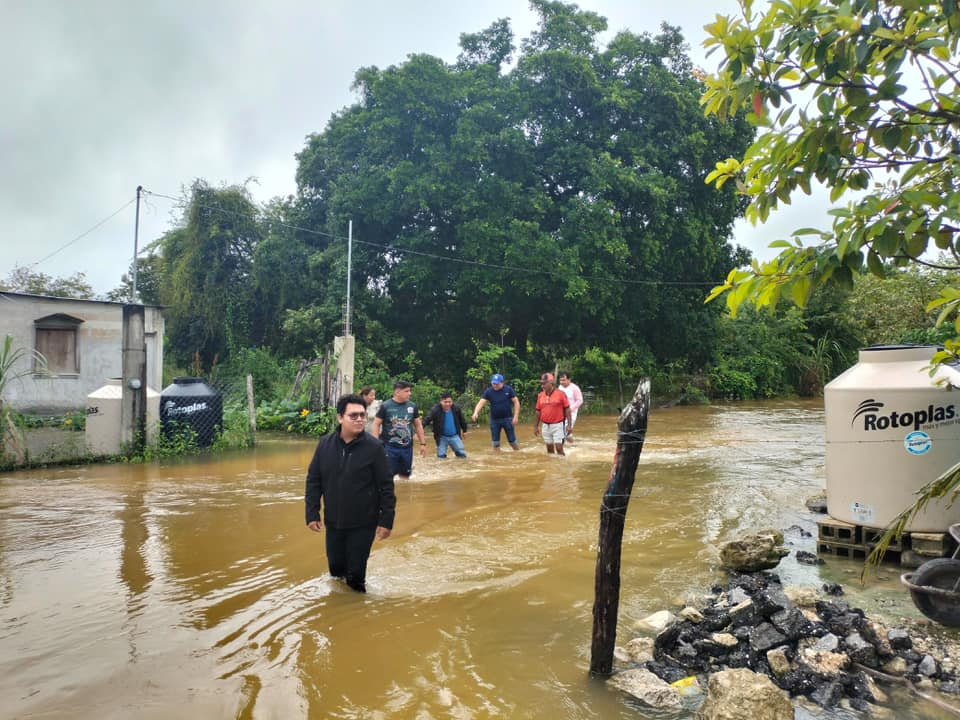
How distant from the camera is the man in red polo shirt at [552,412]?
1298 cm

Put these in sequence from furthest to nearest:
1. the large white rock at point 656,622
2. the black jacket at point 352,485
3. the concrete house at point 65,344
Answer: the concrete house at point 65,344 → the black jacket at point 352,485 → the large white rock at point 656,622

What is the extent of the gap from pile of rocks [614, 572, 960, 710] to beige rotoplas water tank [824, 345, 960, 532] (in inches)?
57.7

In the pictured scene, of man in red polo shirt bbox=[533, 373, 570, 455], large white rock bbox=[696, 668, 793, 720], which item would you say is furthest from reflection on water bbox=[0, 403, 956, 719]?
man in red polo shirt bbox=[533, 373, 570, 455]

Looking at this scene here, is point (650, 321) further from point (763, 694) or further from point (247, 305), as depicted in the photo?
point (763, 694)

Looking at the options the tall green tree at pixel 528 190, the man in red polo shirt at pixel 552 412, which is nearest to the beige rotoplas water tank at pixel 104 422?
the man in red polo shirt at pixel 552 412

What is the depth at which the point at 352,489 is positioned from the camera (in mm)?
5273

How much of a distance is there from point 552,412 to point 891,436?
24.9 feet

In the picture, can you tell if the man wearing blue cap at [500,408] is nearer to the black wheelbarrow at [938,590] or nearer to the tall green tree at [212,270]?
the black wheelbarrow at [938,590]

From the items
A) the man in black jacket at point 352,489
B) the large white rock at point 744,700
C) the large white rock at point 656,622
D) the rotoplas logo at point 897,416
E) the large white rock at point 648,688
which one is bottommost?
the large white rock at point 648,688

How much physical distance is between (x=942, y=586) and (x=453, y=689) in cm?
323

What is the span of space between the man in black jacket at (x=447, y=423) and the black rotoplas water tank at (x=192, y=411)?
4929 millimetres

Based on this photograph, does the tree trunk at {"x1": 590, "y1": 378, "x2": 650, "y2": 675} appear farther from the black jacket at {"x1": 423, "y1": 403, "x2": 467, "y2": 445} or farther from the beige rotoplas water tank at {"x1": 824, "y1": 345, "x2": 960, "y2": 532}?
the black jacket at {"x1": 423, "y1": 403, "x2": 467, "y2": 445}

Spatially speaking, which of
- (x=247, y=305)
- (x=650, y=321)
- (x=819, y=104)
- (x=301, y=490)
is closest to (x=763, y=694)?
(x=819, y=104)

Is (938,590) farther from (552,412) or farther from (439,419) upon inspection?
(552,412)
